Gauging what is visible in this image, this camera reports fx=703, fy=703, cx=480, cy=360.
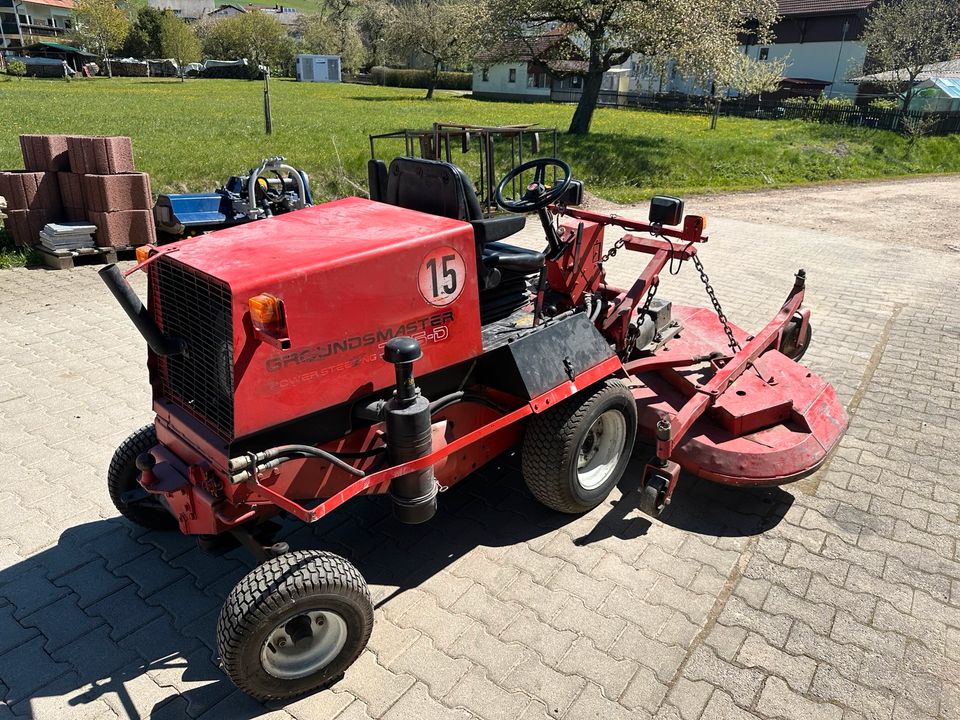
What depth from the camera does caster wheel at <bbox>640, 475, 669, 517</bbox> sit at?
352 centimetres

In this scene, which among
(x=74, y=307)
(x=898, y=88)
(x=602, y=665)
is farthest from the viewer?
(x=898, y=88)

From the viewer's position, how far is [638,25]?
56.1 feet

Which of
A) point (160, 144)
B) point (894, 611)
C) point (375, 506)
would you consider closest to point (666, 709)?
point (894, 611)

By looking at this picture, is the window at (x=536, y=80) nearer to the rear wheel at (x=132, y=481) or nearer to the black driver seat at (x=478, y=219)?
the black driver seat at (x=478, y=219)

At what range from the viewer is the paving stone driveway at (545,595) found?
282 cm

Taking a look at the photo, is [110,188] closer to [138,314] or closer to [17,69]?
[138,314]

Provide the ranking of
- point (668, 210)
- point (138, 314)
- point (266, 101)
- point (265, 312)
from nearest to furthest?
point (265, 312), point (138, 314), point (668, 210), point (266, 101)

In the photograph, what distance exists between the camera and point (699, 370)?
4625 mm

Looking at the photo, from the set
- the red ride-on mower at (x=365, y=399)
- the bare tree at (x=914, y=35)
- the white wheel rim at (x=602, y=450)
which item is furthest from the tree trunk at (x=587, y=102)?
the white wheel rim at (x=602, y=450)

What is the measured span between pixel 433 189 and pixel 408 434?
1387mm

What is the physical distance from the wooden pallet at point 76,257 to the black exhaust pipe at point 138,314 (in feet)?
21.4

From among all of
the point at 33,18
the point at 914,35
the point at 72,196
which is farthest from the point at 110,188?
the point at 33,18

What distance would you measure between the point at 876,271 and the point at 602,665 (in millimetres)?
8474

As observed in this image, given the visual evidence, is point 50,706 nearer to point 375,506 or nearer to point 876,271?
point 375,506
